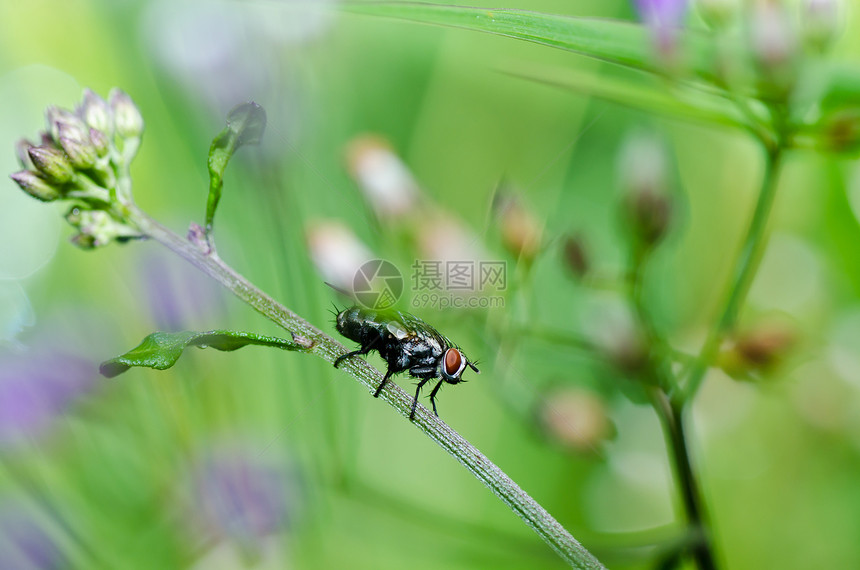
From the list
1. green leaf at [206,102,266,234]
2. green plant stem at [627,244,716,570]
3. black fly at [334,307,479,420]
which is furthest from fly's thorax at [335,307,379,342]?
green plant stem at [627,244,716,570]

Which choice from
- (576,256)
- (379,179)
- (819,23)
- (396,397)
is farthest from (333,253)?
(819,23)

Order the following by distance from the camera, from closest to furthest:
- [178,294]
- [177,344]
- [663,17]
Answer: [177,344] → [663,17] → [178,294]

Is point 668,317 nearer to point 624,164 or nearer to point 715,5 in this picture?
point 624,164

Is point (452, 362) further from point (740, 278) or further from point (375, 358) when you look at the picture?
point (375, 358)

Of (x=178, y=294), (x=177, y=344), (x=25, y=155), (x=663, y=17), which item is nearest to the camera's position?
(x=177, y=344)

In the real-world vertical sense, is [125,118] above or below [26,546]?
above

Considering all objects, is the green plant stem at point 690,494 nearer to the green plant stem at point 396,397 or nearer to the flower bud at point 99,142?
the green plant stem at point 396,397

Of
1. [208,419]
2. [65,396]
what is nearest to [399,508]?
[208,419]
